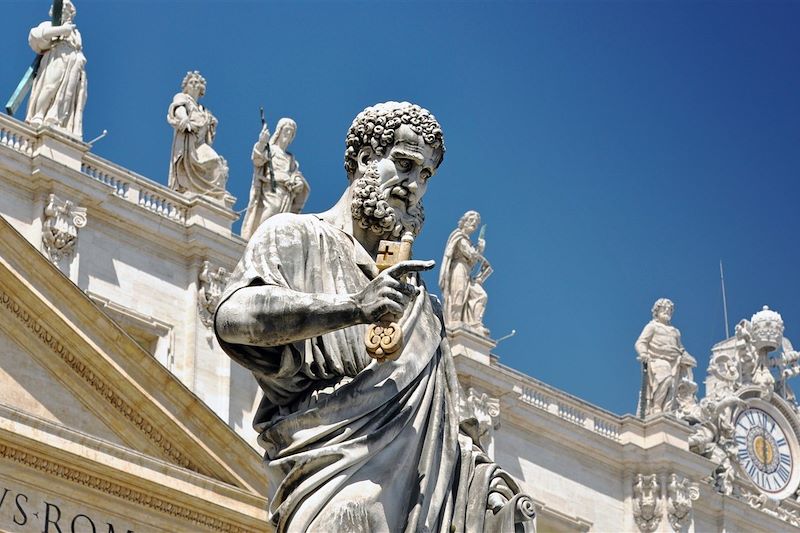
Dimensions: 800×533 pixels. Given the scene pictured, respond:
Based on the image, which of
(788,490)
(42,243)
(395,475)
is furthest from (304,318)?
(788,490)

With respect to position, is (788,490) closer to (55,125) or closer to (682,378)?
(682,378)

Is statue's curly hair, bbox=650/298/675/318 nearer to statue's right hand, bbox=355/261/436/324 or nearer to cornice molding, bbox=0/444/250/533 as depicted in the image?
cornice molding, bbox=0/444/250/533

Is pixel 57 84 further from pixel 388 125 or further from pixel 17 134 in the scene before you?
pixel 388 125

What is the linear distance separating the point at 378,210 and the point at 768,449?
27.3 meters

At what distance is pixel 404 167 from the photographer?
4590mm

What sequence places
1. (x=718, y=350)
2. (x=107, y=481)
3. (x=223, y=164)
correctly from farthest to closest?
1. (x=718, y=350)
2. (x=223, y=164)
3. (x=107, y=481)

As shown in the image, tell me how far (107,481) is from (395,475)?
1655cm

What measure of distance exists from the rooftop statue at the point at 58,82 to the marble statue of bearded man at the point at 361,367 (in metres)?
18.4

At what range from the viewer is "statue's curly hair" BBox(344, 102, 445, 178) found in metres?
4.59

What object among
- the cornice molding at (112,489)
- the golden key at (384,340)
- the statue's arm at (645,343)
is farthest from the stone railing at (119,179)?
the golden key at (384,340)

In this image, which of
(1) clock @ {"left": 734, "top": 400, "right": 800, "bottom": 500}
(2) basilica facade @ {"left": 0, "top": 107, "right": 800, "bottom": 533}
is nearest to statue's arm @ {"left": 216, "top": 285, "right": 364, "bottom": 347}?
(2) basilica facade @ {"left": 0, "top": 107, "right": 800, "bottom": 533}

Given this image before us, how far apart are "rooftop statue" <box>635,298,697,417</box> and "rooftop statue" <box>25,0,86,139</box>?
9.90 metres

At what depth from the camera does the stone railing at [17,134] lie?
2230cm

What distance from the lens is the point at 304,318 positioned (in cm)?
412
